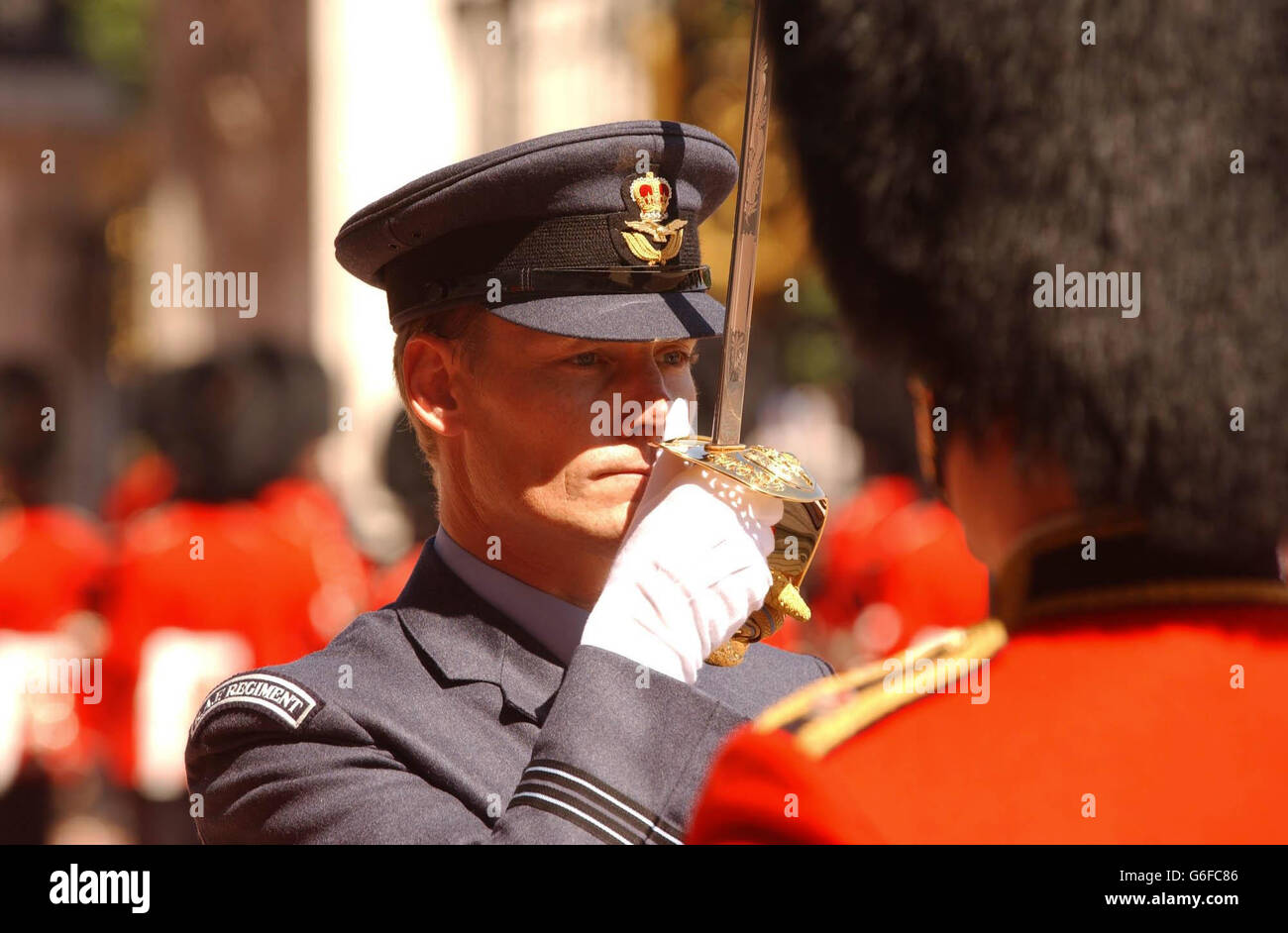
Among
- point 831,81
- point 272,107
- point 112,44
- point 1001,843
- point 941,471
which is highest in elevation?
point 112,44

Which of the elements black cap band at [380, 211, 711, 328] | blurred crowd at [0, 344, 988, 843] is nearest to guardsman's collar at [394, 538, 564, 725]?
black cap band at [380, 211, 711, 328]

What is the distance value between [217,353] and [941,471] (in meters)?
8.20

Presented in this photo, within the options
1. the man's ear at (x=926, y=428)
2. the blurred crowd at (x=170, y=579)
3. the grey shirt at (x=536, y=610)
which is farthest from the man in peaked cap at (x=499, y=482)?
the blurred crowd at (x=170, y=579)

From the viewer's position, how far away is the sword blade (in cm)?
229

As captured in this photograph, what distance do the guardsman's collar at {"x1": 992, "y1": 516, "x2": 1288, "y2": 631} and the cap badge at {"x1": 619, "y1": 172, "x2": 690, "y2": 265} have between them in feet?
3.98

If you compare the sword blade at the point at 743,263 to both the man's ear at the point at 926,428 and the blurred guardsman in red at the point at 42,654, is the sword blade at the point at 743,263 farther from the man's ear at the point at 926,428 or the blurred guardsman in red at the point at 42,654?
the blurred guardsman in red at the point at 42,654

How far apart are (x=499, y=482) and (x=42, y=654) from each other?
5.05 meters

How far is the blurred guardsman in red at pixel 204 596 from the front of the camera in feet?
20.9

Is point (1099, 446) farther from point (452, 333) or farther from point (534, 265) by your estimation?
point (452, 333)

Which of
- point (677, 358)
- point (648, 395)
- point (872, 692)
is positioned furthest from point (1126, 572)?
point (677, 358)

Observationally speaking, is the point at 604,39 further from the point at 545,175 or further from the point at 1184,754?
the point at 1184,754

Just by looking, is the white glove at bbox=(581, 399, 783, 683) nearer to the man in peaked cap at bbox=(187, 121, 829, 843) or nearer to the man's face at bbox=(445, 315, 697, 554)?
the man in peaked cap at bbox=(187, 121, 829, 843)

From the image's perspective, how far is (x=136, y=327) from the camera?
26078 mm

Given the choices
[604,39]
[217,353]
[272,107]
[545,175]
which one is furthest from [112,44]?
[545,175]
